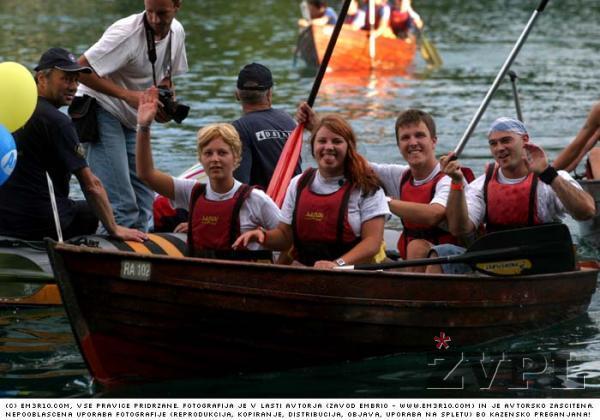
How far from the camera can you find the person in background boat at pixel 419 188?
691cm

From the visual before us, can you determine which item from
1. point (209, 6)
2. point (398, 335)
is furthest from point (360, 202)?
point (209, 6)

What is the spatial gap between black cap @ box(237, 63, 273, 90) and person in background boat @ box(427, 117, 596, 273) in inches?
54.3

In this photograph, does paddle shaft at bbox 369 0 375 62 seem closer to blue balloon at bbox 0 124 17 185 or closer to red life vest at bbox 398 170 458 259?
red life vest at bbox 398 170 458 259

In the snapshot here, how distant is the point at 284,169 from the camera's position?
760 cm

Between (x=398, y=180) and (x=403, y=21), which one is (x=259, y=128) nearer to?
(x=398, y=180)

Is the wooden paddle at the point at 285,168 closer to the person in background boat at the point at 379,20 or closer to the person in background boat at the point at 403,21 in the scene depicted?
the person in background boat at the point at 379,20

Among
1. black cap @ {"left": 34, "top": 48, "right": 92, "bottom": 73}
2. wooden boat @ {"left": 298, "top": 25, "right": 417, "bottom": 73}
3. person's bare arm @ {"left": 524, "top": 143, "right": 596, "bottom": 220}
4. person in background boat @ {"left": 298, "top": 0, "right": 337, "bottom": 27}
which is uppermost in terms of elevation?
black cap @ {"left": 34, "top": 48, "right": 92, "bottom": 73}

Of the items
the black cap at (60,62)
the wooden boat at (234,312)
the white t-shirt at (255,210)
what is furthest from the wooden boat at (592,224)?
the black cap at (60,62)

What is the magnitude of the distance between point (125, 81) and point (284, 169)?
1.17 metres

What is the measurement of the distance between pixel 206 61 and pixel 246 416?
1540 cm

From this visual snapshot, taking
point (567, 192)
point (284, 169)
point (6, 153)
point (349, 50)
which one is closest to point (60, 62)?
point (6, 153)

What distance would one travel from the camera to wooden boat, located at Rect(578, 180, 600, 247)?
29.4 ft

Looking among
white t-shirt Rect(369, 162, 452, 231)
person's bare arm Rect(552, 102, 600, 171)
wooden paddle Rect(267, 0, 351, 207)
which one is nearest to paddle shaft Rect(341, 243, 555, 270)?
white t-shirt Rect(369, 162, 452, 231)

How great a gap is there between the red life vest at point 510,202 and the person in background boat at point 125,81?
73.1 inches
